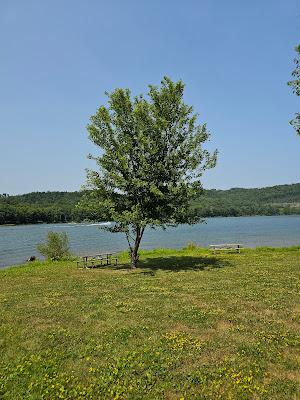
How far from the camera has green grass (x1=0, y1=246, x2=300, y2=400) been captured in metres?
10.2

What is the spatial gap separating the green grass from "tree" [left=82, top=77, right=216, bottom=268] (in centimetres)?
723

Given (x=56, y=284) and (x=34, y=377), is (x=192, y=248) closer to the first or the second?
(x=56, y=284)

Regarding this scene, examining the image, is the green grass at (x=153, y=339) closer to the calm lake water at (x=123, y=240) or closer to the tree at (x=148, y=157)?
the tree at (x=148, y=157)

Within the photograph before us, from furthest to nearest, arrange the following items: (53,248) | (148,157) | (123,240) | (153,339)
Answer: (123,240)
(53,248)
(148,157)
(153,339)

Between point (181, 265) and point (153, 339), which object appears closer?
point (153, 339)

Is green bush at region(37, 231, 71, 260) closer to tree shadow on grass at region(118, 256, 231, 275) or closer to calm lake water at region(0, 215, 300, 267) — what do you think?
calm lake water at region(0, 215, 300, 267)

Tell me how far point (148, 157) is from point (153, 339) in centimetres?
1817

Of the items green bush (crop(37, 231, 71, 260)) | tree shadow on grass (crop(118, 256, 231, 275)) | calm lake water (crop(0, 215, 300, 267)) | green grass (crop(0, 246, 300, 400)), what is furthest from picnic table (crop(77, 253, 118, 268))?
calm lake water (crop(0, 215, 300, 267))

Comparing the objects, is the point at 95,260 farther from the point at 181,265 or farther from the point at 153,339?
the point at 153,339

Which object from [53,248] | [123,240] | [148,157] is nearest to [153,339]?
[148,157]

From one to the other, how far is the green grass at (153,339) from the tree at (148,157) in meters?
7.23

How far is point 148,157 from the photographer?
29547 mm

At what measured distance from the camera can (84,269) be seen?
32.8 metres

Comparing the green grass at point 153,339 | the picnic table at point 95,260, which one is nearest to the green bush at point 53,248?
the picnic table at point 95,260
